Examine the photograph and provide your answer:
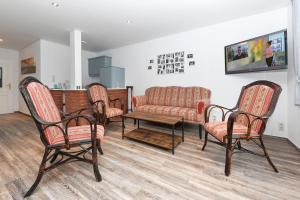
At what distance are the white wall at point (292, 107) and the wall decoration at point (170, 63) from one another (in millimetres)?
2128

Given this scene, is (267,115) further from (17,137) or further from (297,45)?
(17,137)

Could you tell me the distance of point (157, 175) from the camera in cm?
172

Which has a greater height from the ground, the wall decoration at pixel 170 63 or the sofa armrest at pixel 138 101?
the wall decoration at pixel 170 63

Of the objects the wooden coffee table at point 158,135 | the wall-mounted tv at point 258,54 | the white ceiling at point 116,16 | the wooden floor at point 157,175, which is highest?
the white ceiling at point 116,16

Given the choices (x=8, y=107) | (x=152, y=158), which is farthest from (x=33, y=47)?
(x=152, y=158)

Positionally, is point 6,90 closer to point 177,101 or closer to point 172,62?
point 172,62

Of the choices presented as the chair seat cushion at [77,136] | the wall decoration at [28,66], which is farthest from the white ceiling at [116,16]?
the chair seat cushion at [77,136]

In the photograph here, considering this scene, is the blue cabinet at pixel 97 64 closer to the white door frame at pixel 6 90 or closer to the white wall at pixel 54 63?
the white wall at pixel 54 63

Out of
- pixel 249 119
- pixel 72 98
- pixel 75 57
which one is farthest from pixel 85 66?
pixel 249 119

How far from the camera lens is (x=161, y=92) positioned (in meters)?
4.15

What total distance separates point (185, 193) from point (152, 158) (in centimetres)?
76

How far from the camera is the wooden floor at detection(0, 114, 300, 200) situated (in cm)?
142

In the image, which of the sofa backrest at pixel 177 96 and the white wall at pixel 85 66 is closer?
the sofa backrest at pixel 177 96

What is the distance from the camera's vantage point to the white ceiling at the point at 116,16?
8.85ft
